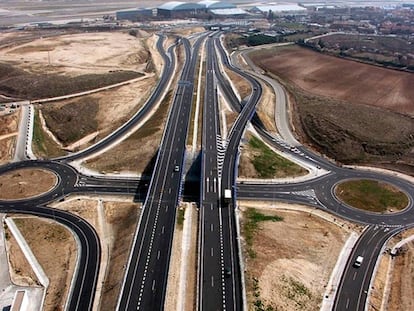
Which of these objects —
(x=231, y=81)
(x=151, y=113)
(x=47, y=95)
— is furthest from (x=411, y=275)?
(x=47, y=95)

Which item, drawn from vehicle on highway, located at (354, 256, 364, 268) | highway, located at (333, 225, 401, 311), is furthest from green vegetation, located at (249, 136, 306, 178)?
vehicle on highway, located at (354, 256, 364, 268)

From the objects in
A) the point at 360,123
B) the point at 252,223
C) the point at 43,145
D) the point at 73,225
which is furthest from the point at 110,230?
the point at 360,123

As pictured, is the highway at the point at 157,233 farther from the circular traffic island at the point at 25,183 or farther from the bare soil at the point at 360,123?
the bare soil at the point at 360,123

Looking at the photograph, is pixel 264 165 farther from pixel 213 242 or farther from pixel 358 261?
pixel 213 242

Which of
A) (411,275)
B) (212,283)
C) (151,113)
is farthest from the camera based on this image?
(151,113)

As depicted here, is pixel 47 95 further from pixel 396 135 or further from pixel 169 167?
pixel 396 135
